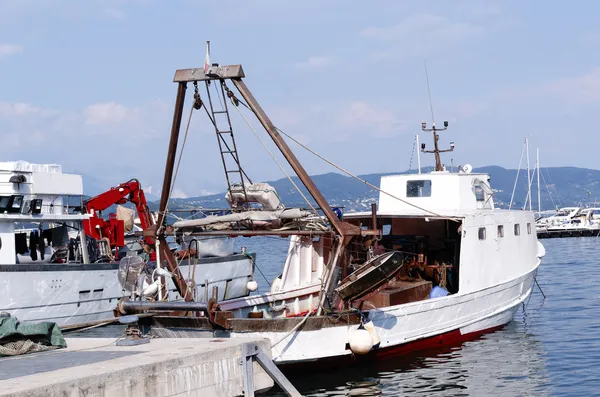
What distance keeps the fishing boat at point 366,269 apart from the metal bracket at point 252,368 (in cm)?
302

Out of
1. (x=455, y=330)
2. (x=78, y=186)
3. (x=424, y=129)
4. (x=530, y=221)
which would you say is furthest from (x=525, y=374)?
(x=78, y=186)

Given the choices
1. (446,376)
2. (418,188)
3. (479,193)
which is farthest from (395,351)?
(479,193)

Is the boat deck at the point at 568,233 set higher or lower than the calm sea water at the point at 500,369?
higher

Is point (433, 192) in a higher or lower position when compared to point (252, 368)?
higher

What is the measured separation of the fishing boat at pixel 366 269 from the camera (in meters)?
16.2

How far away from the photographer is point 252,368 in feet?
41.1

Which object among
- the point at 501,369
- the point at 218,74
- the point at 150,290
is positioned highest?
the point at 218,74

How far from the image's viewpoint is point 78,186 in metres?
27.5

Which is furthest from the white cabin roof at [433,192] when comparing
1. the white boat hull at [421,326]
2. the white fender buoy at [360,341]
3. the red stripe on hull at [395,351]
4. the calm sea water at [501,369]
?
the white fender buoy at [360,341]

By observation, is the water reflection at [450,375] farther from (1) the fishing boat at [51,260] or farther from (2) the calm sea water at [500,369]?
(1) the fishing boat at [51,260]

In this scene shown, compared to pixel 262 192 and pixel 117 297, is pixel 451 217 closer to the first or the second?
pixel 262 192

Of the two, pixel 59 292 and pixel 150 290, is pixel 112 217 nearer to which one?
pixel 59 292

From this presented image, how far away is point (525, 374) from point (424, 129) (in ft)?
32.1

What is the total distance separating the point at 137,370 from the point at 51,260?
16956 millimetres
